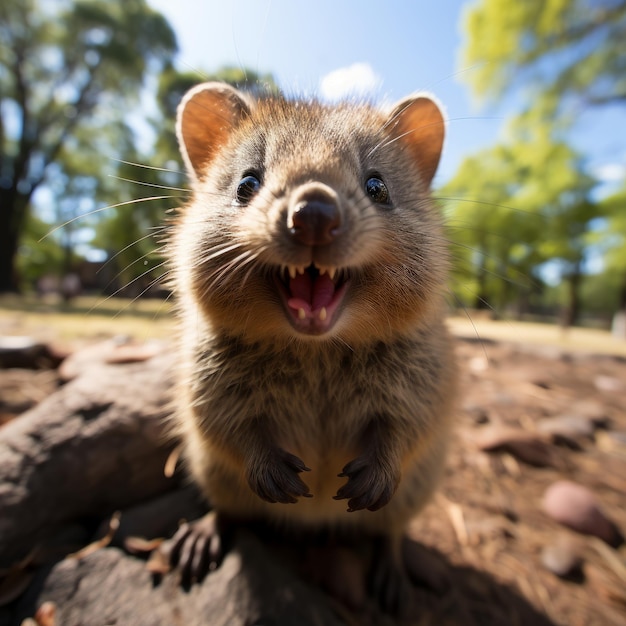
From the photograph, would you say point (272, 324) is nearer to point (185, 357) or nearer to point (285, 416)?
point (285, 416)

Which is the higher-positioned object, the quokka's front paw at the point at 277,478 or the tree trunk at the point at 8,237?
the tree trunk at the point at 8,237

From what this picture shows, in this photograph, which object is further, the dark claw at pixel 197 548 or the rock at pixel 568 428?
the rock at pixel 568 428

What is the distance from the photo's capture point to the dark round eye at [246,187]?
1741mm

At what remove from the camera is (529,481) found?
2990 mm

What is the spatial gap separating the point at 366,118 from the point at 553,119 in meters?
11.2

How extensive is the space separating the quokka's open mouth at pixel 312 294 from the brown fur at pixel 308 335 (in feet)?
0.11

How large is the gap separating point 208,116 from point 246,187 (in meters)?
0.69

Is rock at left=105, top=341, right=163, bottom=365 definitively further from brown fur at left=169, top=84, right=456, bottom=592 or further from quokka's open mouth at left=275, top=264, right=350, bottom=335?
quokka's open mouth at left=275, top=264, right=350, bottom=335

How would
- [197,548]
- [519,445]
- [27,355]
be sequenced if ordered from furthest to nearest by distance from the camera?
[27,355]
[519,445]
[197,548]

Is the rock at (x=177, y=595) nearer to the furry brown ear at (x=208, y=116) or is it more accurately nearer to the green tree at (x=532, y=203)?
the furry brown ear at (x=208, y=116)

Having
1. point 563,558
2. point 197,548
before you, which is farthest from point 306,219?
point 563,558

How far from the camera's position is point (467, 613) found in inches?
78.8

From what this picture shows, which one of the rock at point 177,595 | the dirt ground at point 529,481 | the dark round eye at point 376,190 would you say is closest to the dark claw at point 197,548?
the rock at point 177,595

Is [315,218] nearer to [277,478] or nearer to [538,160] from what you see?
[277,478]
